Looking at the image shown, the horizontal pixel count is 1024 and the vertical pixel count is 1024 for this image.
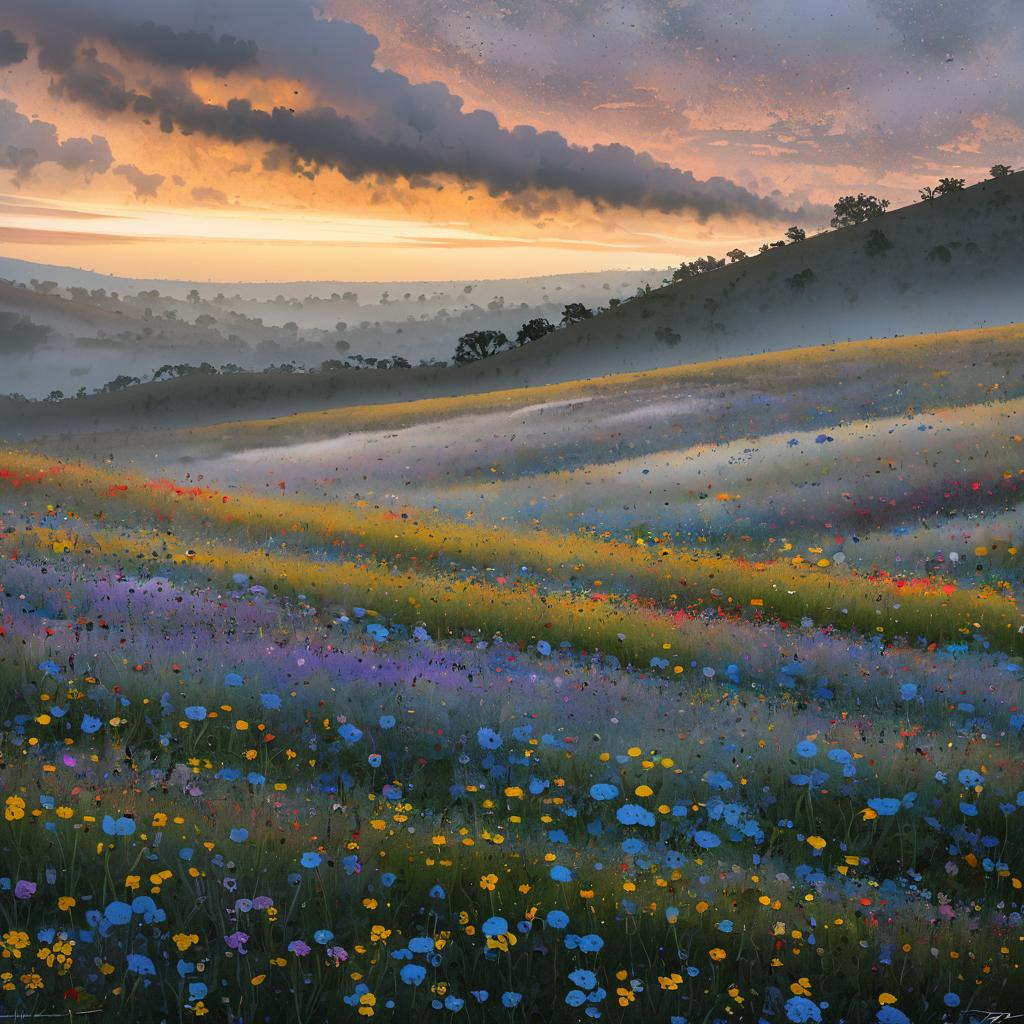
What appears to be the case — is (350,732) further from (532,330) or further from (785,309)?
(532,330)

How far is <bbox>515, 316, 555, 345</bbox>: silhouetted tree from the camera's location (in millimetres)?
111812

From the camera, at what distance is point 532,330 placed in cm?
11281

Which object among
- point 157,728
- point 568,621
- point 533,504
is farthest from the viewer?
point 533,504

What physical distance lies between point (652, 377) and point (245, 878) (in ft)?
158

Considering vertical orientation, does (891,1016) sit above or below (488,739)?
below

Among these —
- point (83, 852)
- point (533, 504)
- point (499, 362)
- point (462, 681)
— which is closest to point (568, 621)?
point (462, 681)

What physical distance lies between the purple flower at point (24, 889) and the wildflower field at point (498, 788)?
3cm

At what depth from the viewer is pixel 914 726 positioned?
8.06 meters

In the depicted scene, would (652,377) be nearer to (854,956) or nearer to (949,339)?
(949,339)

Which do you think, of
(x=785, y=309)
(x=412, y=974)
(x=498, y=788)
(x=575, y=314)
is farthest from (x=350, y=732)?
(x=575, y=314)

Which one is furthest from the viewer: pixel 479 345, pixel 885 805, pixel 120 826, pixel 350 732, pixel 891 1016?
pixel 479 345

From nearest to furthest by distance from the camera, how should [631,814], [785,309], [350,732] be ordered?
1. [631,814]
2. [350,732]
3. [785,309]

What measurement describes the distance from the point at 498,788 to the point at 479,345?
381 ft

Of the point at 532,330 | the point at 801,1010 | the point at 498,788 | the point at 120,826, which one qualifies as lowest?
the point at 498,788
